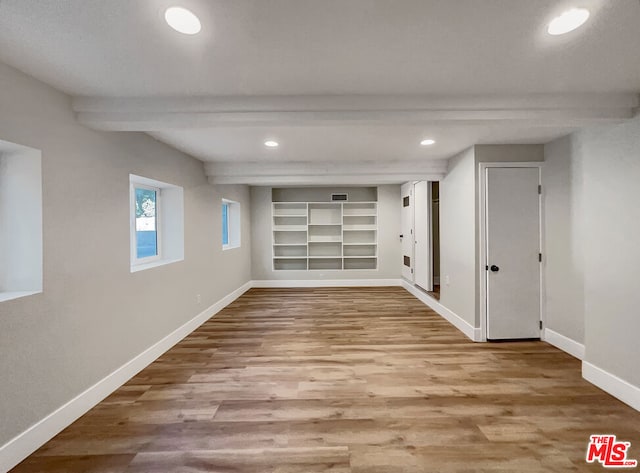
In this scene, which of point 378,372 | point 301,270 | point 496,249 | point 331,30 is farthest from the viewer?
point 301,270

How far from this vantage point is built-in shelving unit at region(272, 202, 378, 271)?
6.99 metres

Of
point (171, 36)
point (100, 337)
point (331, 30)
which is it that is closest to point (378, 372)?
point (100, 337)

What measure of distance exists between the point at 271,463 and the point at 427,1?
2409mm

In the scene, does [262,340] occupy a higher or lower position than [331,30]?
lower

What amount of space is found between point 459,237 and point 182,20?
3.68 meters

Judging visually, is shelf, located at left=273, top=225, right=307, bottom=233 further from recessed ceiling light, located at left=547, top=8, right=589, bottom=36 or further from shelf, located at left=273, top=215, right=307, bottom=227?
recessed ceiling light, located at left=547, top=8, right=589, bottom=36

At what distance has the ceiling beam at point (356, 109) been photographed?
213cm

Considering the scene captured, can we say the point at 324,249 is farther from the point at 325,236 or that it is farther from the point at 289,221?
the point at 289,221

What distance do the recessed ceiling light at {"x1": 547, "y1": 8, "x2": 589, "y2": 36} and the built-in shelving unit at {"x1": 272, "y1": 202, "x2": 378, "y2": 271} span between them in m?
5.51

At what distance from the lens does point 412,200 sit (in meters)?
5.89

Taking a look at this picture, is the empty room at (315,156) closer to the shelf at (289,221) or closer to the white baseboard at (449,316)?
the white baseboard at (449,316)

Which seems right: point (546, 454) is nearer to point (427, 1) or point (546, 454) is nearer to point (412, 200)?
point (427, 1)

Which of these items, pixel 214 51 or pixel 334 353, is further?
pixel 334 353

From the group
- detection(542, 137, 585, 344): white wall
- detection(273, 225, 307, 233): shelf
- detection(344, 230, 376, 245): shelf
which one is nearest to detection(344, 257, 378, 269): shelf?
detection(344, 230, 376, 245): shelf
